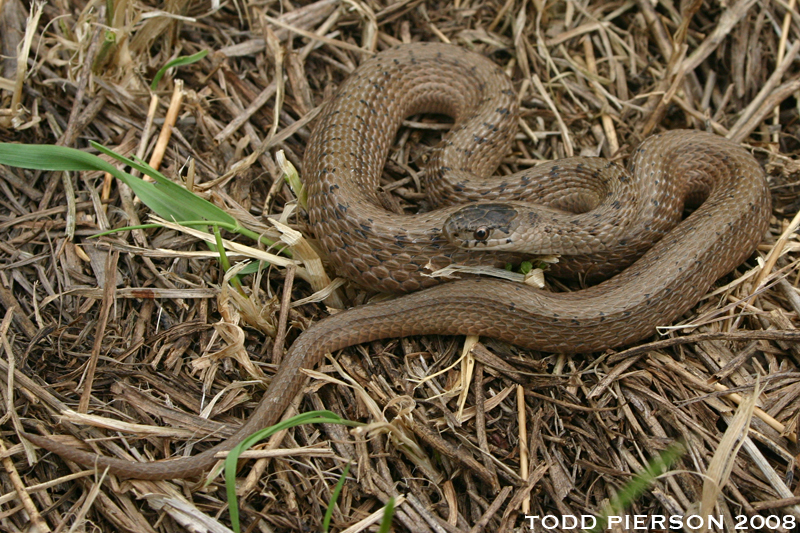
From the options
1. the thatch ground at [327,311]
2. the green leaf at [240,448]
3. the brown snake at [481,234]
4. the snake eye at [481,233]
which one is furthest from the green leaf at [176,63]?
the green leaf at [240,448]

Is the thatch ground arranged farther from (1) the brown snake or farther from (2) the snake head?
(2) the snake head

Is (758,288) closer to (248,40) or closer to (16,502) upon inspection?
(248,40)

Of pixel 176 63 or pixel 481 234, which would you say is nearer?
pixel 481 234

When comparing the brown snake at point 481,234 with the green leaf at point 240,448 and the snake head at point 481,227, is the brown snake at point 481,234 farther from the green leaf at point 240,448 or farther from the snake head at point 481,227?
the green leaf at point 240,448

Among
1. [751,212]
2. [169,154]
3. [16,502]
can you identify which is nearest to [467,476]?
[16,502]

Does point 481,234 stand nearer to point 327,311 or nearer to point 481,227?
point 481,227

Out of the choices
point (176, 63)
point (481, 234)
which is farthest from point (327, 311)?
point (176, 63)
